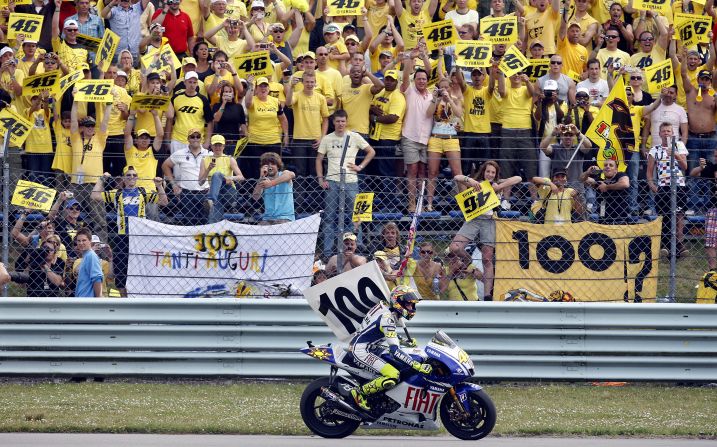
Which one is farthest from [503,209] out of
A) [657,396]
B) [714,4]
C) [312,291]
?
[714,4]

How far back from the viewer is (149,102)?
53.6 feet

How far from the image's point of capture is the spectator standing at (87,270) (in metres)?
13.6

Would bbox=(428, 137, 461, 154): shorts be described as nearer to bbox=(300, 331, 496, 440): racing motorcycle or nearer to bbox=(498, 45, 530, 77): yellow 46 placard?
bbox=(498, 45, 530, 77): yellow 46 placard

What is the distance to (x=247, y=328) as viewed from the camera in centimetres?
1324

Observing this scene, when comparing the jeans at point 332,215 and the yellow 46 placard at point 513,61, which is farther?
the yellow 46 placard at point 513,61

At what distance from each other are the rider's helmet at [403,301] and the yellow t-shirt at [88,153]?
251 inches

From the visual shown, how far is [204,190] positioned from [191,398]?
9.93 ft

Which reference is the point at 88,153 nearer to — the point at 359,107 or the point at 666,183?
the point at 359,107

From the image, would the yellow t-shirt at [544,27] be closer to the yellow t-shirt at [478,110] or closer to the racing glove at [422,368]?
the yellow t-shirt at [478,110]

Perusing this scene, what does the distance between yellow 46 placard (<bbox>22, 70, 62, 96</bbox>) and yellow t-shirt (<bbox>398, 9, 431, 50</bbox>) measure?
500 centimetres

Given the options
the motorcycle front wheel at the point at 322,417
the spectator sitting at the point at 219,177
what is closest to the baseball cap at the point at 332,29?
the spectator sitting at the point at 219,177

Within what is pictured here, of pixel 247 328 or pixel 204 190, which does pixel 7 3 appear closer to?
pixel 204 190

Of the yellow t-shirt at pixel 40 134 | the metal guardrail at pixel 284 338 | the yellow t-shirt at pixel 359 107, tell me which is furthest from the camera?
the yellow t-shirt at pixel 359 107

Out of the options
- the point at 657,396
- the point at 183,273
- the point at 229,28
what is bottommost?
the point at 657,396
